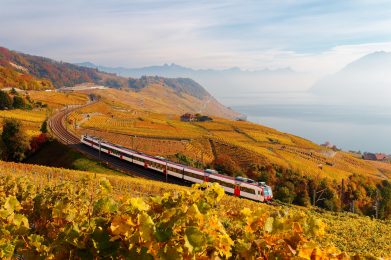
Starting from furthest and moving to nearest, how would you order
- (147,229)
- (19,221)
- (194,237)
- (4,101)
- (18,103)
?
(18,103)
(4,101)
(19,221)
(147,229)
(194,237)

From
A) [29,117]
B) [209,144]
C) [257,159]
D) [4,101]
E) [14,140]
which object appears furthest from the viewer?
[209,144]

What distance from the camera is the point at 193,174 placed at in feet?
152

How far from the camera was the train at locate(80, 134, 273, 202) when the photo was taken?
140ft

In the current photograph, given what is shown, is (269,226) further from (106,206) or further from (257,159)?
(257,159)

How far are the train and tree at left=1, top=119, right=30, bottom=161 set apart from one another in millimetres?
10637

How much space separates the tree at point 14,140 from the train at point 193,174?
1064cm

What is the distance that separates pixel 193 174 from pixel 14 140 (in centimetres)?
3096

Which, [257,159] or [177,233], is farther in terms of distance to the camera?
[257,159]

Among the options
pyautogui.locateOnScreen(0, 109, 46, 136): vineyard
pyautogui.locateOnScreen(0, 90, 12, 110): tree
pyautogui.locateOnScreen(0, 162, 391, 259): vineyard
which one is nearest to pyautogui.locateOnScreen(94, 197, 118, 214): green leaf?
pyautogui.locateOnScreen(0, 162, 391, 259): vineyard

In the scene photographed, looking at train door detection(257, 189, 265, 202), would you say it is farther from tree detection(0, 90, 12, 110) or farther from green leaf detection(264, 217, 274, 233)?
tree detection(0, 90, 12, 110)

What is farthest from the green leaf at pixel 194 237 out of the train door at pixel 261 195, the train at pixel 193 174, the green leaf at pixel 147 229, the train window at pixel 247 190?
the train window at pixel 247 190

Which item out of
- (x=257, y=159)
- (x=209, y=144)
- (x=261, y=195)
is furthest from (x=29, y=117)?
(x=261, y=195)

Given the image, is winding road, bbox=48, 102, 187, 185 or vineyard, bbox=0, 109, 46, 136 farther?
vineyard, bbox=0, 109, 46, 136

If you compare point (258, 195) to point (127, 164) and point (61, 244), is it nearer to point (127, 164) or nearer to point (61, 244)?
point (127, 164)
